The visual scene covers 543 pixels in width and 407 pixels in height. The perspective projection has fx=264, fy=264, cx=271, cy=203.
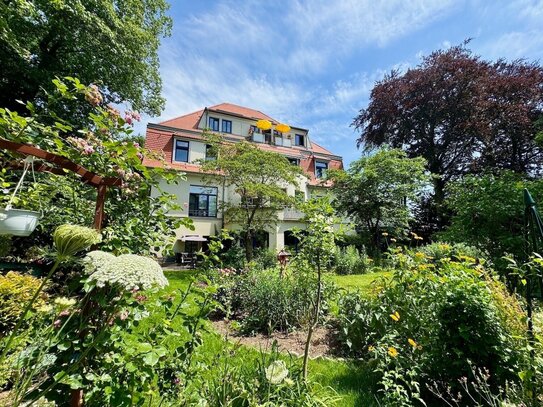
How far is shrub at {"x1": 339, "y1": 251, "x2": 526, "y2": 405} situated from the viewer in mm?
2205

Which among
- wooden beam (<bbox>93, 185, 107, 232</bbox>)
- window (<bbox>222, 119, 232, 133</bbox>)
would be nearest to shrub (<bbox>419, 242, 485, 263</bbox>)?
wooden beam (<bbox>93, 185, 107, 232</bbox>)

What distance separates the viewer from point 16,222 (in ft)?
4.35

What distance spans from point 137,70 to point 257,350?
13.5m

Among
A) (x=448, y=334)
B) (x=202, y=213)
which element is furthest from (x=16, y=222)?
(x=202, y=213)

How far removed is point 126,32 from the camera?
11.4 metres

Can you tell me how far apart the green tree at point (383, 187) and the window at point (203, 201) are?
27.5 ft

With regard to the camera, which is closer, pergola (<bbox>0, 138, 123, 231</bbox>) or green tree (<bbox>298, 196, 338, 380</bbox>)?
pergola (<bbox>0, 138, 123, 231</bbox>)

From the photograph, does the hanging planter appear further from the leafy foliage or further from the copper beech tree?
the copper beech tree

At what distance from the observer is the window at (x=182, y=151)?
58.4 feet

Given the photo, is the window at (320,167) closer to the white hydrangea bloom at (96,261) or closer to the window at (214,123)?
the window at (214,123)

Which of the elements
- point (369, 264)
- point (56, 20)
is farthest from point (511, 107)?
point (56, 20)

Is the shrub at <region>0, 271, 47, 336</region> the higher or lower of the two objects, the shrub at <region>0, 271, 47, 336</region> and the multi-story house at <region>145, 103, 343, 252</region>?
the lower

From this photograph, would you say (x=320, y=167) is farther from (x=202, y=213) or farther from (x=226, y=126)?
(x=202, y=213)

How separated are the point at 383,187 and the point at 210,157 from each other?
11.0m
